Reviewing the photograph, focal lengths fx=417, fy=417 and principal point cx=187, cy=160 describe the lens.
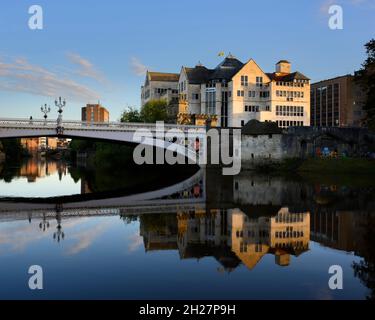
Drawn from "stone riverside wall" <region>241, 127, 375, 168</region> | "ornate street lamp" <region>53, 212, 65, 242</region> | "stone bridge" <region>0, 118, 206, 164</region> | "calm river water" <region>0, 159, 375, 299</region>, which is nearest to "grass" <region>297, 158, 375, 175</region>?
"stone riverside wall" <region>241, 127, 375, 168</region>

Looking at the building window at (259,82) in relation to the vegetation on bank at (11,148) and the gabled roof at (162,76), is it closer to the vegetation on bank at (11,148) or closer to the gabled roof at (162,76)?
the gabled roof at (162,76)

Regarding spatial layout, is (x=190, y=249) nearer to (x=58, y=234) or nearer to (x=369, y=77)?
(x=58, y=234)

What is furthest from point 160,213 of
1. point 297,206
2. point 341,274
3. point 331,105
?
point 331,105

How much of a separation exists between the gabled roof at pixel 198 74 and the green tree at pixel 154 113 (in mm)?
8093

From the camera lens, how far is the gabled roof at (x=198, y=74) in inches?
3356

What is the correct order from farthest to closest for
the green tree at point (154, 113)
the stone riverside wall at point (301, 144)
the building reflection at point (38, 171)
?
the green tree at point (154, 113), the stone riverside wall at point (301, 144), the building reflection at point (38, 171)

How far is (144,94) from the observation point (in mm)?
114062

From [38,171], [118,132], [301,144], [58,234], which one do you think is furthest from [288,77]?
[58,234]

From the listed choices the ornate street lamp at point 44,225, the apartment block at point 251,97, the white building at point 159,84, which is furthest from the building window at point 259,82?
the ornate street lamp at point 44,225

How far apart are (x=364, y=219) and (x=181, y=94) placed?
66.2 meters

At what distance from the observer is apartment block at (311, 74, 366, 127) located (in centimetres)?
11019

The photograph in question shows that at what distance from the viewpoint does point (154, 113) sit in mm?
79938

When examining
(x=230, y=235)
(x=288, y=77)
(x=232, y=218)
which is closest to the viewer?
(x=230, y=235)

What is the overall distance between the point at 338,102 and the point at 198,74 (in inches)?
1854
